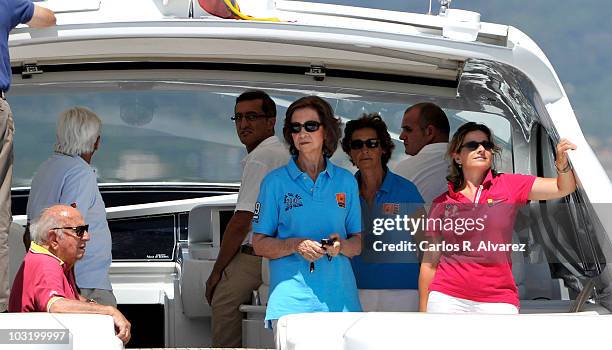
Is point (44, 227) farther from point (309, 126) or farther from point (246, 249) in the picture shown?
point (246, 249)

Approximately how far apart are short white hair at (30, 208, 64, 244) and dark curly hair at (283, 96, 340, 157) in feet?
2.89

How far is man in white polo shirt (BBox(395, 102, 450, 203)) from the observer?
4840mm

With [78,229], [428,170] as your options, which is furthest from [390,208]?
[78,229]

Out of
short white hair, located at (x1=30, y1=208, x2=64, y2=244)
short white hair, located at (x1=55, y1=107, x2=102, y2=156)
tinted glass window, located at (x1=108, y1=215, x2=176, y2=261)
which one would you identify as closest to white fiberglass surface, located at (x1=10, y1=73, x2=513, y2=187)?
tinted glass window, located at (x1=108, y1=215, x2=176, y2=261)

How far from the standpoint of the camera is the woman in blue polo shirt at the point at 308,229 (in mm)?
4027

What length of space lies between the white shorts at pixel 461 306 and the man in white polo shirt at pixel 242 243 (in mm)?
1233

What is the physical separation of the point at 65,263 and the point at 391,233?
131 centimetres

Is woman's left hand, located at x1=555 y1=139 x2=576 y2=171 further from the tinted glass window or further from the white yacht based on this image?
the tinted glass window

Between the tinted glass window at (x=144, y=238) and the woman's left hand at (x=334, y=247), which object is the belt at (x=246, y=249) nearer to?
the woman's left hand at (x=334, y=247)

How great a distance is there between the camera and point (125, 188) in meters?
7.82

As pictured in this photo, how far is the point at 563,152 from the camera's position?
12.4 ft

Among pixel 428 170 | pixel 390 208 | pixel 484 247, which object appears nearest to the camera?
pixel 484 247

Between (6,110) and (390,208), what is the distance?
1.55 m

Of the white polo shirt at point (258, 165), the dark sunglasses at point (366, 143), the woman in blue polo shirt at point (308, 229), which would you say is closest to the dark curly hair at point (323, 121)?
the woman in blue polo shirt at point (308, 229)
